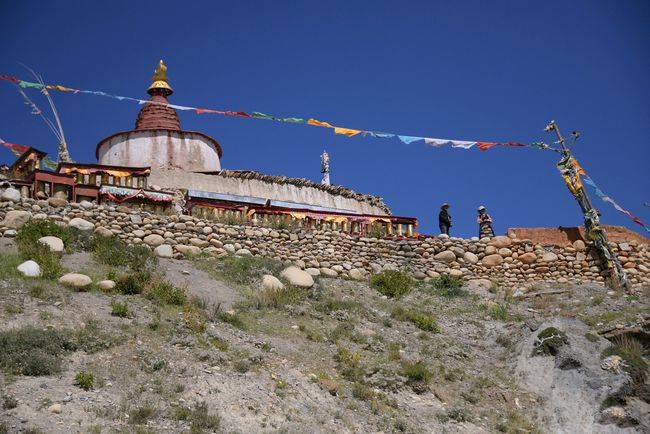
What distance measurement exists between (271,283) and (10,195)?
723 cm

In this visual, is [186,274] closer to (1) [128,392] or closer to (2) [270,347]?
(2) [270,347]

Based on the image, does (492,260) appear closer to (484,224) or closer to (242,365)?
(484,224)

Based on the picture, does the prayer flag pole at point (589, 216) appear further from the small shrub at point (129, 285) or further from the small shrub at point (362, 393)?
the small shrub at point (129, 285)

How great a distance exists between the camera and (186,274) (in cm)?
1850

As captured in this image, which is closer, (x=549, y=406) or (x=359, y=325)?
(x=549, y=406)

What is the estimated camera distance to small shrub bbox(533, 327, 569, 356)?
1580 cm

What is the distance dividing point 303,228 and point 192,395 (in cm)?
1045

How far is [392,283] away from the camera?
20.5 meters

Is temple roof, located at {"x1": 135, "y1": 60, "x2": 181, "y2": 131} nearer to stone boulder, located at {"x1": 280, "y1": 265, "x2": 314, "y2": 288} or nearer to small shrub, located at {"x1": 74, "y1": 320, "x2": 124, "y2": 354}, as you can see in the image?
stone boulder, located at {"x1": 280, "y1": 265, "x2": 314, "y2": 288}

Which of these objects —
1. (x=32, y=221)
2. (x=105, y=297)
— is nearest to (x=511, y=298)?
(x=105, y=297)

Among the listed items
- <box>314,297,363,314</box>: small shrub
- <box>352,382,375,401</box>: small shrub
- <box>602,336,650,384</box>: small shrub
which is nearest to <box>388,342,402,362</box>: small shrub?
<box>352,382,375,401</box>: small shrub

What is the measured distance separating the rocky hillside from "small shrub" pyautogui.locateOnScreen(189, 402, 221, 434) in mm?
21

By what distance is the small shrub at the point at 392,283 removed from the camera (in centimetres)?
2031

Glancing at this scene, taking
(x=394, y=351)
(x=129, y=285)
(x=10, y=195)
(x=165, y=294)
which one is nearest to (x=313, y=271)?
(x=394, y=351)
